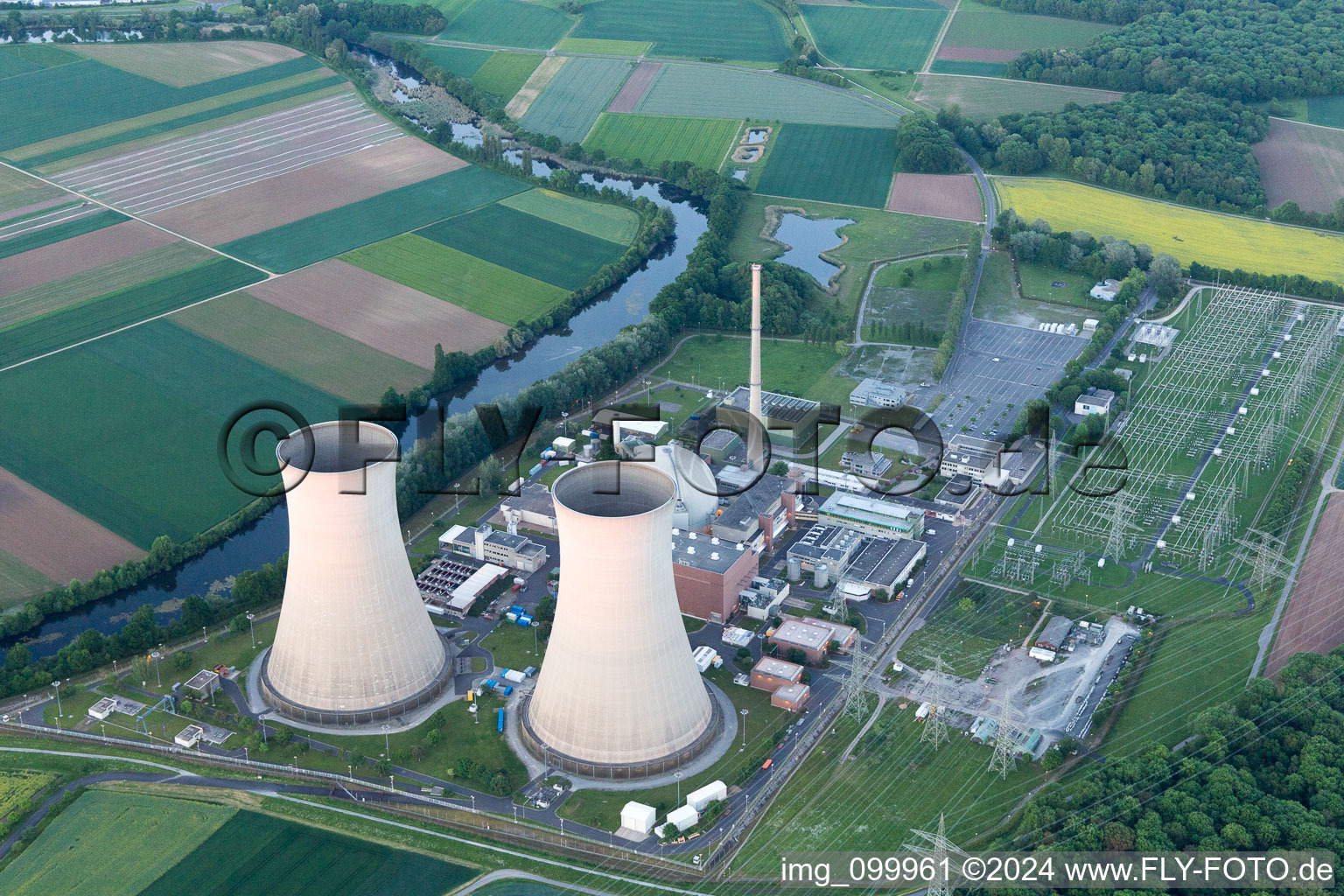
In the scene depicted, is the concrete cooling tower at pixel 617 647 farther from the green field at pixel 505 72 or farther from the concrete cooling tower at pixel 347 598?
the green field at pixel 505 72

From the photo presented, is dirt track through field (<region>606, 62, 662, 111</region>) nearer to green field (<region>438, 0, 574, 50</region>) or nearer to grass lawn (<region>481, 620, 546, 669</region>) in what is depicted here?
green field (<region>438, 0, 574, 50</region>)

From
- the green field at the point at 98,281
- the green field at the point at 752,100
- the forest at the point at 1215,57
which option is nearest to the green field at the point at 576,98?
the green field at the point at 752,100

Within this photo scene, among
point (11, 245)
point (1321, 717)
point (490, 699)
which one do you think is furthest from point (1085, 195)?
point (11, 245)

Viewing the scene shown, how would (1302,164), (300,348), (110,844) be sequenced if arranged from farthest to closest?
(1302,164) → (300,348) → (110,844)

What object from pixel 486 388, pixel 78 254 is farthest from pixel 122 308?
pixel 486 388

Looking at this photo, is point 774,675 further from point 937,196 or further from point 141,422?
point 937,196

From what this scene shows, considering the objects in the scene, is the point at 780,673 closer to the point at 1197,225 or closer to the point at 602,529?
the point at 602,529

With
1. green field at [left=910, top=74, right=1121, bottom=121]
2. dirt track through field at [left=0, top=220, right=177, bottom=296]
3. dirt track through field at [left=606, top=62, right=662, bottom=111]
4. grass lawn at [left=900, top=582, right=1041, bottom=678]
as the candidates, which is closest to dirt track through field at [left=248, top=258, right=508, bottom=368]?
dirt track through field at [left=0, top=220, right=177, bottom=296]
